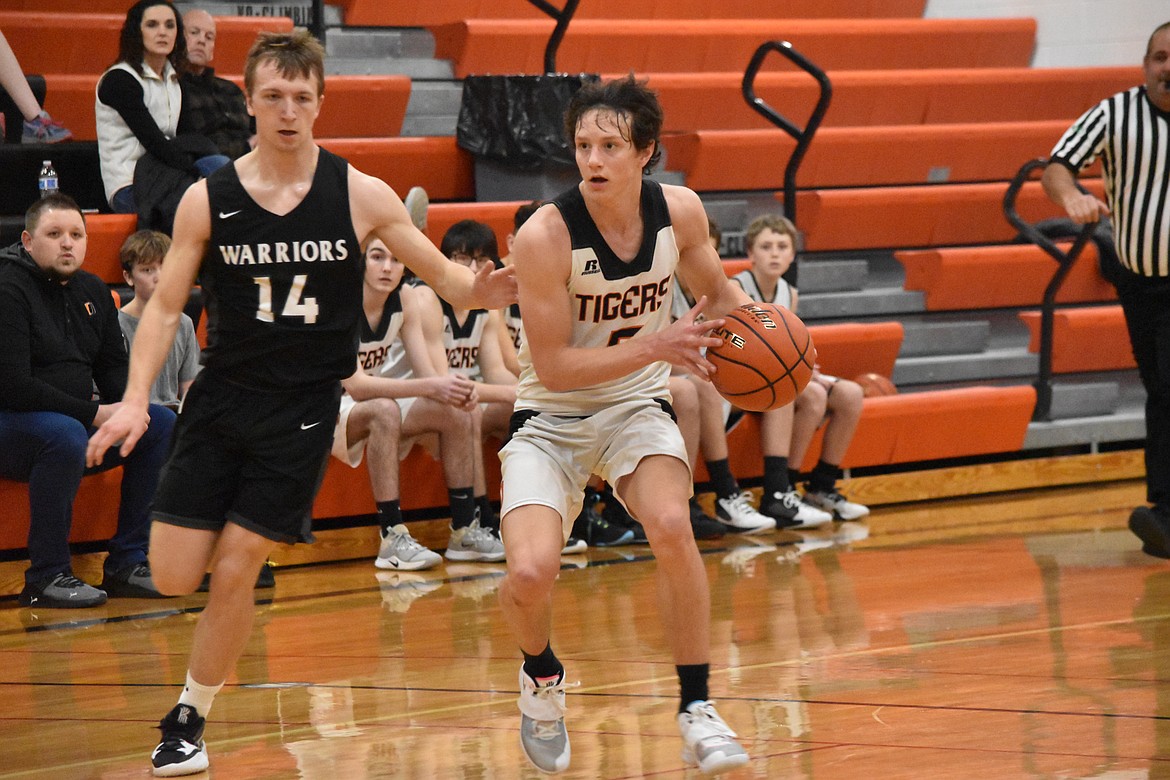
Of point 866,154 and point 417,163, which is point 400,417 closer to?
point 417,163

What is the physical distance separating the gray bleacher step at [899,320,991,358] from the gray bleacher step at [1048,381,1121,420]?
514 mm

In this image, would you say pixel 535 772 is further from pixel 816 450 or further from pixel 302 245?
pixel 816 450

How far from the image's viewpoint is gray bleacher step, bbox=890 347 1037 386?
7859 millimetres

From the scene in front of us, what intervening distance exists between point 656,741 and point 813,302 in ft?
16.4

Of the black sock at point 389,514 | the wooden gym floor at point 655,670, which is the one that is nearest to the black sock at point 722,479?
the wooden gym floor at point 655,670

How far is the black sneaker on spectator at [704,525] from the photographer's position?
622 cm

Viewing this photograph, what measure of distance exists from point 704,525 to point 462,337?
130 centimetres

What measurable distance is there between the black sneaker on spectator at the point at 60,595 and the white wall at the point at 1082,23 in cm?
735

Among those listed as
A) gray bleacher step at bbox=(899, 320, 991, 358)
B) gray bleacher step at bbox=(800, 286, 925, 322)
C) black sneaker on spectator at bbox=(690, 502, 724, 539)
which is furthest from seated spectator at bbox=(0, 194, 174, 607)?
gray bleacher step at bbox=(899, 320, 991, 358)

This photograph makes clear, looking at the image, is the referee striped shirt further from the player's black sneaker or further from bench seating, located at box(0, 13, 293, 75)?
bench seating, located at box(0, 13, 293, 75)

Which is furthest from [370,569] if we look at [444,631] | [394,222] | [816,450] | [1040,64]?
[1040,64]

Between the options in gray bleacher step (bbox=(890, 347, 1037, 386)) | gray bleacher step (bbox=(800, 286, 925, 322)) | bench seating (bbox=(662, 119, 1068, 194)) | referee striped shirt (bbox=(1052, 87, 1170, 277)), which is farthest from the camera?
bench seating (bbox=(662, 119, 1068, 194))

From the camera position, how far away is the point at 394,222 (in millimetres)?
3303

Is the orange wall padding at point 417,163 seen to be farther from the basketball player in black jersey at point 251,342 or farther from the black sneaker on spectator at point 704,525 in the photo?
the basketball player in black jersey at point 251,342
